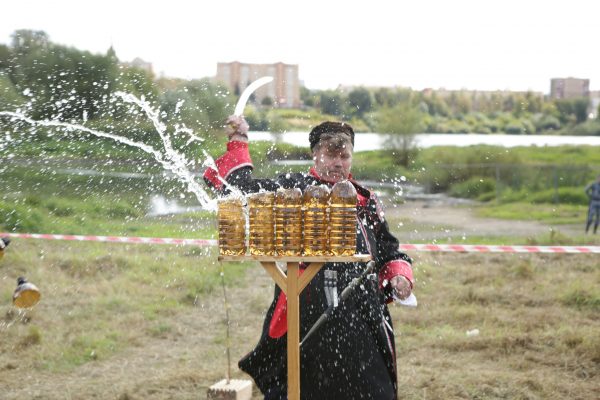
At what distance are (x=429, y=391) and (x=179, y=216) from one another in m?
6.49

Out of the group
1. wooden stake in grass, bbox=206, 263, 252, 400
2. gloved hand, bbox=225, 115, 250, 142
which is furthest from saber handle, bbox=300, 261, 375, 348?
wooden stake in grass, bbox=206, 263, 252, 400

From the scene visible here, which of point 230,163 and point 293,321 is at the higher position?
point 230,163

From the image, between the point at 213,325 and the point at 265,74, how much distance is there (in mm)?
2909

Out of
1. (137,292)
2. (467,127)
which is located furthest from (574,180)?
(137,292)

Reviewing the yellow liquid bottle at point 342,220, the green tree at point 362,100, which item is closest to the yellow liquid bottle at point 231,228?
the yellow liquid bottle at point 342,220

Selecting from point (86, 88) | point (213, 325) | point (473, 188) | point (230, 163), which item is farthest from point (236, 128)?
point (473, 188)

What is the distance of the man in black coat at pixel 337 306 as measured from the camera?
3922 millimetres

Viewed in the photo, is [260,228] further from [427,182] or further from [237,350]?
[427,182]

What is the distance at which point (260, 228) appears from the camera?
11.3 ft

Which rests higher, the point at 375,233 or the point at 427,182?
the point at 375,233

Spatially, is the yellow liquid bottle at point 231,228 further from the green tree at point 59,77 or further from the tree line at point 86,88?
the green tree at point 59,77

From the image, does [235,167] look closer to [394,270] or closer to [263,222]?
[263,222]

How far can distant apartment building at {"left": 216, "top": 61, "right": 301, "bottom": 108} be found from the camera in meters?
6.55

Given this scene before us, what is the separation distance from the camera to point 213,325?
860 centimetres
